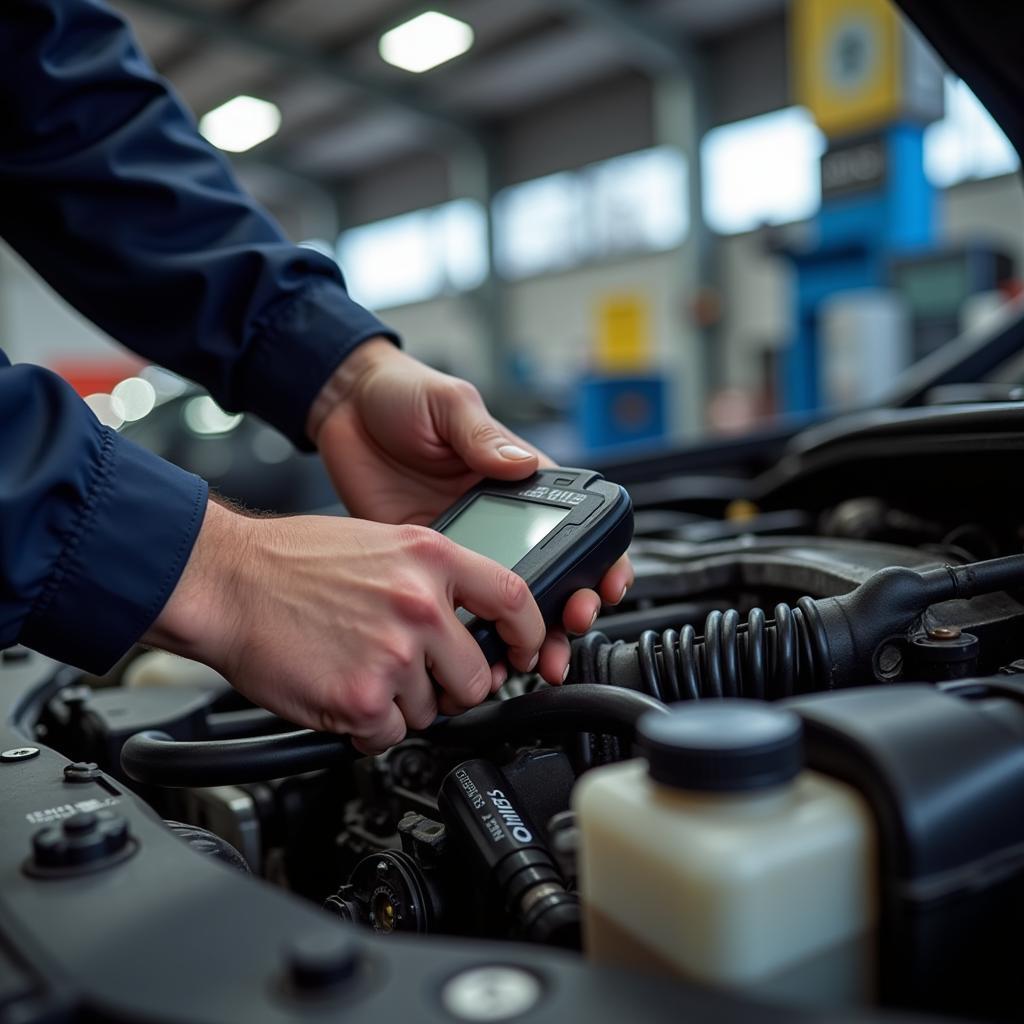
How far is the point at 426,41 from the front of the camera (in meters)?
7.30

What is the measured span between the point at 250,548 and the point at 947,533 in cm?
57

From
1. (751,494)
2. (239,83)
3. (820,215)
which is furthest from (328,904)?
(239,83)

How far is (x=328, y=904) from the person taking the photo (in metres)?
0.53

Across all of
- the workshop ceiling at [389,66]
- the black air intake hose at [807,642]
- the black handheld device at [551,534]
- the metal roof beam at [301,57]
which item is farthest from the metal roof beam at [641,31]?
the black air intake hose at [807,642]

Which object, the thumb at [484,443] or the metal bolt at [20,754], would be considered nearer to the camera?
the metal bolt at [20,754]

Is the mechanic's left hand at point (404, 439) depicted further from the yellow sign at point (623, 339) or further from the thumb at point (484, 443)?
the yellow sign at point (623, 339)

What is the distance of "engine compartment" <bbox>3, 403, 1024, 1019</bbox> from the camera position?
34cm

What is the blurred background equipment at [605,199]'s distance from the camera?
141 inches

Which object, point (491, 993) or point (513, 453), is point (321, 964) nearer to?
point (491, 993)

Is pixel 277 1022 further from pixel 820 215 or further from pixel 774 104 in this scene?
pixel 774 104

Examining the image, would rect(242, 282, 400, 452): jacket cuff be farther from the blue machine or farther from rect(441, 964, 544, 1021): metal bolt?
the blue machine

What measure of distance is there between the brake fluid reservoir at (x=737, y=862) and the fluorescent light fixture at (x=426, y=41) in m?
7.34

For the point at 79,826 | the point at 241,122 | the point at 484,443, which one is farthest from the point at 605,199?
the point at 79,826

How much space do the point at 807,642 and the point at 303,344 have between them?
53 cm
